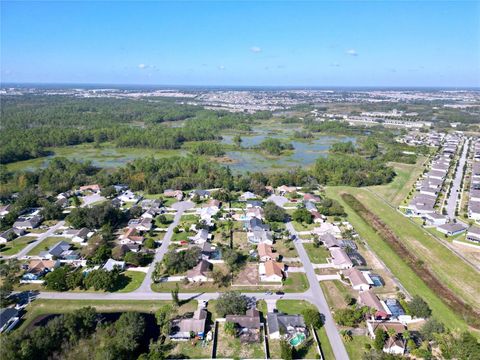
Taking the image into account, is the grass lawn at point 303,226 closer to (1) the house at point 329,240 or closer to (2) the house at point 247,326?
(1) the house at point 329,240

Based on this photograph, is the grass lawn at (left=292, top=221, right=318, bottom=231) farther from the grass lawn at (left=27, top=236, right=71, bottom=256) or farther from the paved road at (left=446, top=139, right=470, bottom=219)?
the grass lawn at (left=27, top=236, right=71, bottom=256)

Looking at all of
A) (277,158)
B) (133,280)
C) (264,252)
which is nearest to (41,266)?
(133,280)

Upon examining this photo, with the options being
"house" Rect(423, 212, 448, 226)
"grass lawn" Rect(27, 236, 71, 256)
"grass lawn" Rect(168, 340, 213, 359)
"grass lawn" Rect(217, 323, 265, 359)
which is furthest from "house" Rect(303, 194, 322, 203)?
"grass lawn" Rect(27, 236, 71, 256)

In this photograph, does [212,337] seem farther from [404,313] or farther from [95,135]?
[95,135]

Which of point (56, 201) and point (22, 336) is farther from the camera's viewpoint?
point (56, 201)

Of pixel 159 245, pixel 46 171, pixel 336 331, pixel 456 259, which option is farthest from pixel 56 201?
pixel 456 259

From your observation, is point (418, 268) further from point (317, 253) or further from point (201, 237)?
point (201, 237)
